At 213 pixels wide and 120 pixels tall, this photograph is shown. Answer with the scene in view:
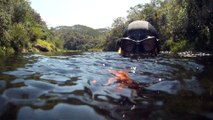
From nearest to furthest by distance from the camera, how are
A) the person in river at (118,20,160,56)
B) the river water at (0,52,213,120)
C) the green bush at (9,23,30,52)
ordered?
the river water at (0,52,213,120)
the person in river at (118,20,160,56)
the green bush at (9,23,30,52)

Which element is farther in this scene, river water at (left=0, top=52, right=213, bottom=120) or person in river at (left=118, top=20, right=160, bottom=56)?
person in river at (left=118, top=20, right=160, bottom=56)

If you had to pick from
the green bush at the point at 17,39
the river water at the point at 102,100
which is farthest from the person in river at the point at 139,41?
the green bush at the point at 17,39

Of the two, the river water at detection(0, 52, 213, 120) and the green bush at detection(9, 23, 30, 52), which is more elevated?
the green bush at detection(9, 23, 30, 52)

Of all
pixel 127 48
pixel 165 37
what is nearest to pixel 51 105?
pixel 127 48

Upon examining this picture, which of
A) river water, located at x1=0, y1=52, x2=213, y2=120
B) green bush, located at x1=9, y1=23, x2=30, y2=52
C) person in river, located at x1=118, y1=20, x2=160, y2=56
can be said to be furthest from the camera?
green bush, located at x1=9, y1=23, x2=30, y2=52

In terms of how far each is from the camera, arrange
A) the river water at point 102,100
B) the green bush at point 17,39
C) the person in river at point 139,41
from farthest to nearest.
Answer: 1. the green bush at point 17,39
2. the person in river at point 139,41
3. the river water at point 102,100

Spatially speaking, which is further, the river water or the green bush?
the green bush

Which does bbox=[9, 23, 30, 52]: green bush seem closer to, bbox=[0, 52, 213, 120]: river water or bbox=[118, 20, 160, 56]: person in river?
bbox=[118, 20, 160, 56]: person in river

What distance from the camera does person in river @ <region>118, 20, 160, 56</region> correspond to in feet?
47.5

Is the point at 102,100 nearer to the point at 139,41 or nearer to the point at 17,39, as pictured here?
the point at 139,41

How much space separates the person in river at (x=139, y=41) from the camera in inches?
570

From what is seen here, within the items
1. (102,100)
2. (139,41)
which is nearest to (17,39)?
(139,41)

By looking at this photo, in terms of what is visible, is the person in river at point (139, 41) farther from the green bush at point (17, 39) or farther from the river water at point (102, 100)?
the green bush at point (17, 39)

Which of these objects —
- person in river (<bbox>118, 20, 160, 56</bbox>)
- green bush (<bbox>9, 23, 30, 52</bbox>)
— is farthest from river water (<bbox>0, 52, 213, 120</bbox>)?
green bush (<bbox>9, 23, 30, 52</bbox>)
